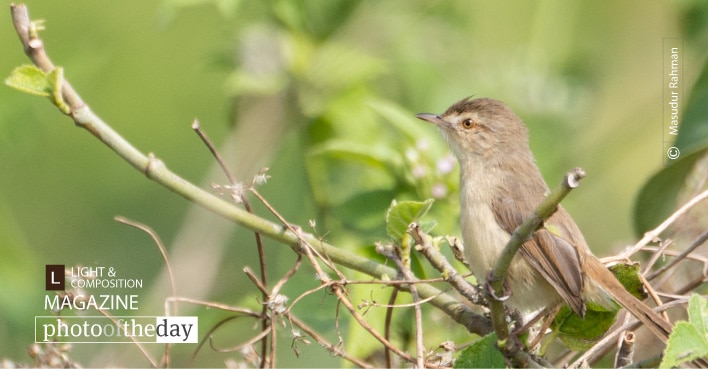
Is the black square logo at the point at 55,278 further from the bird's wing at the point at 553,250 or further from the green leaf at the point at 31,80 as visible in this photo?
the bird's wing at the point at 553,250

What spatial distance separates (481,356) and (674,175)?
154 cm

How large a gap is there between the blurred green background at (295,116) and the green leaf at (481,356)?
95cm

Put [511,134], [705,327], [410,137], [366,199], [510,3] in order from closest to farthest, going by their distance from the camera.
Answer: [705,327]
[366,199]
[410,137]
[511,134]
[510,3]

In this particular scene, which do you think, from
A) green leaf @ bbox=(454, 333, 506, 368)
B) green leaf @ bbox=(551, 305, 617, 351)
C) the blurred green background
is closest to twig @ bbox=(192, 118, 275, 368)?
the blurred green background

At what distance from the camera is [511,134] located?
420 cm

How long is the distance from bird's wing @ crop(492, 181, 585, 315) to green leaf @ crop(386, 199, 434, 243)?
0.60m

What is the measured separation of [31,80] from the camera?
236 centimetres

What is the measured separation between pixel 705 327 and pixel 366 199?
1695 mm

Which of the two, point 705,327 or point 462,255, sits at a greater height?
point 462,255

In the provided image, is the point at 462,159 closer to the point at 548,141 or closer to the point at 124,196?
the point at 548,141

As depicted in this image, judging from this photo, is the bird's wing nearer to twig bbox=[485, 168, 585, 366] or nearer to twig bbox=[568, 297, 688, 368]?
twig bbox=[568, 297, 688, 368]

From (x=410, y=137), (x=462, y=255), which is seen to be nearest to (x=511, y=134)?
(x=410, y=137)

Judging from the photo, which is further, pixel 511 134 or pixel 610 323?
pixel 511 134

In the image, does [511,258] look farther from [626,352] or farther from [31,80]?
[31,80]
